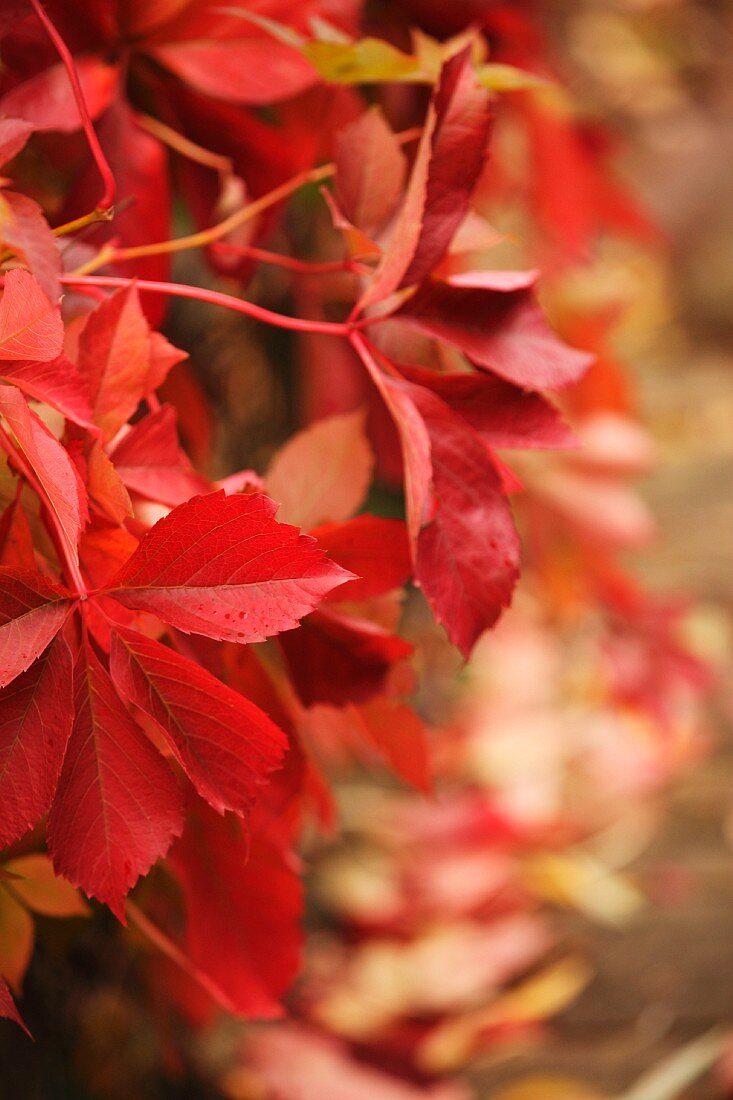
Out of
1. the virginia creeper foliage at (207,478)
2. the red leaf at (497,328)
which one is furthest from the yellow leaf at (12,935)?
the red leaf at (497,328)

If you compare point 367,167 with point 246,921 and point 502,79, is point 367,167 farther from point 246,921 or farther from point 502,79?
point 246,921

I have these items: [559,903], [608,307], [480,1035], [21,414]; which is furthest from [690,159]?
[21,414]

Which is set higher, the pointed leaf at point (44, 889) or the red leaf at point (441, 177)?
the red leaf at point (441, 177)

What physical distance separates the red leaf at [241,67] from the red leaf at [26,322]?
177 millimetres

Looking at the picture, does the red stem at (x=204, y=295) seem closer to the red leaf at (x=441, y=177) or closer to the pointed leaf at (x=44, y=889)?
the red leaf at (x=441, y=177)

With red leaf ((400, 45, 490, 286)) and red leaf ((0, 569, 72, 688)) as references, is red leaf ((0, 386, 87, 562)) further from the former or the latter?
red leaf ((400, 45, 490, 286))

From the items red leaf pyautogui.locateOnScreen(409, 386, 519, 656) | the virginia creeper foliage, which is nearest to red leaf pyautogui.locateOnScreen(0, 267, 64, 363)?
the virginia creeper foliage

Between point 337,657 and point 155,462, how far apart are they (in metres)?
0.08

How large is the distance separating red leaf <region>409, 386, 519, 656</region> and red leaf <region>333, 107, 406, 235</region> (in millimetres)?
69

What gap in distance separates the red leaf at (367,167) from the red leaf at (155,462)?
0.09 meters

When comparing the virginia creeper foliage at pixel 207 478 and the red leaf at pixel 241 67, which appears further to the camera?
the red leaf at pixel 241 67

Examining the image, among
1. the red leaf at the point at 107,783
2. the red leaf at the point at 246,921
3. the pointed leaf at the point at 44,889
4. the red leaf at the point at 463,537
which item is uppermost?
the red leaf at the point at 463,537

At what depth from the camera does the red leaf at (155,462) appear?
26cm

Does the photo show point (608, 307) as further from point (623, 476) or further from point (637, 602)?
point (637, 602)
